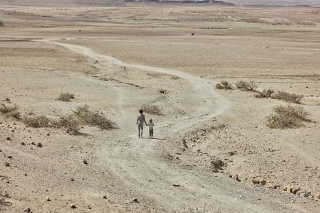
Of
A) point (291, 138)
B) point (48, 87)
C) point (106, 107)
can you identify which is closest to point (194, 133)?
point (291, 138)

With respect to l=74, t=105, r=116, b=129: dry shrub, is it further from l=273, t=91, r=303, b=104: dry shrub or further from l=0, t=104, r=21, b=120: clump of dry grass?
l=273, t=91, r=303, b=104: dry shrub

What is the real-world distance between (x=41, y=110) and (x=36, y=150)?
23.9ft

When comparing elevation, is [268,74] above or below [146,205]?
below

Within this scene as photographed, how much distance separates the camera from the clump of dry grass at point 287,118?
2108 cm

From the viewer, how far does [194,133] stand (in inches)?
796

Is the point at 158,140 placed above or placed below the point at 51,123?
below

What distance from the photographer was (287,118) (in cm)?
2145

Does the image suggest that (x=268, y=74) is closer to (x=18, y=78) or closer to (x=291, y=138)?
(x=18, y=78)

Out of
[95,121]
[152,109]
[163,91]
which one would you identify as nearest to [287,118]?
[152,109]

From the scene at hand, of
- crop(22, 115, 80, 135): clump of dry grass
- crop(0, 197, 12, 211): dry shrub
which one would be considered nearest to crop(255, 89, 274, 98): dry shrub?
crop(22, 115, 80, 135): clump of dry grass

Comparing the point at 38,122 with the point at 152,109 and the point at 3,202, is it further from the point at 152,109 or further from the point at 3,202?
the point at 3,202

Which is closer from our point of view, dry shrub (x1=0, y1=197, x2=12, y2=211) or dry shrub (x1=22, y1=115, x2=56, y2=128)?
dry shrub (x1=0, y1=197, x2=12, y2=211)

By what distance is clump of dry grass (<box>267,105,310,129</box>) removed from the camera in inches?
830

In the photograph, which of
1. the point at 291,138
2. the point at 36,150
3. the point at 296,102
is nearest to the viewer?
the point at 36,150
